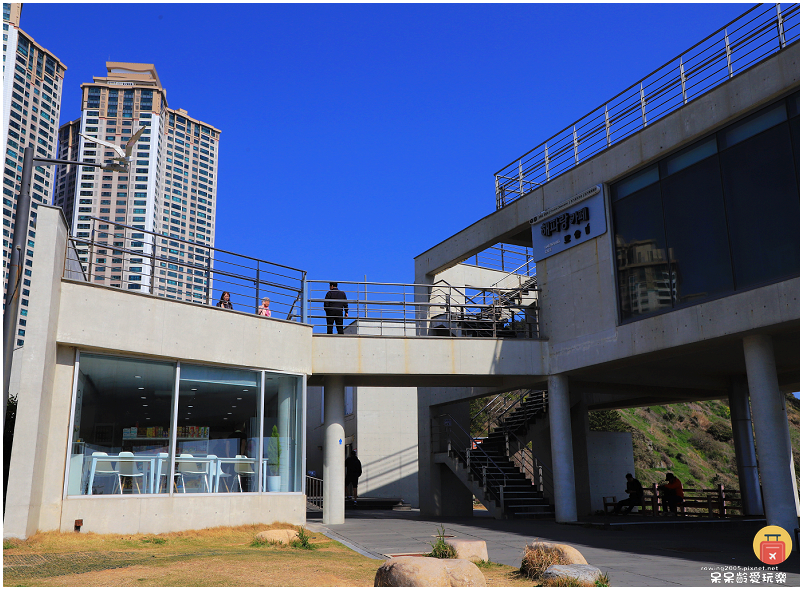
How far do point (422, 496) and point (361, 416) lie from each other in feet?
26.5

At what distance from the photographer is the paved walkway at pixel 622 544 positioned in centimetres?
897

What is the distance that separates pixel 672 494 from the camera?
2186cm

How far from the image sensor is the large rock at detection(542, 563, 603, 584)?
750 cm

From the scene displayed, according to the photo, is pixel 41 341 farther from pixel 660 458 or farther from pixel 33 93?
pixel 660 458

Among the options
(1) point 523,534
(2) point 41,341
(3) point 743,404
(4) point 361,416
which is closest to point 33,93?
(4) point 361,416

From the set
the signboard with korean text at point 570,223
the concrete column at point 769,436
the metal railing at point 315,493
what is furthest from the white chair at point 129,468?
the metal railing at point 315,493

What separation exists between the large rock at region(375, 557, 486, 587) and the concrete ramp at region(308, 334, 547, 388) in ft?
34.4

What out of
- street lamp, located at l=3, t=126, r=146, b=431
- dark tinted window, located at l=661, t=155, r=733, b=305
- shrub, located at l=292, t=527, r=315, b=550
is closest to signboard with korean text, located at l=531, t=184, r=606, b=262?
dark tinted window, located at l=661, t=155, r=733, b=305

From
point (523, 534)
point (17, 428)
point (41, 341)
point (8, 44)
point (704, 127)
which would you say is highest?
point (8, 44)

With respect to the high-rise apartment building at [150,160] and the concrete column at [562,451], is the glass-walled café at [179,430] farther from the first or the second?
the high-rise apartment building at [150,160]

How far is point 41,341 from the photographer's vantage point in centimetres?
1176

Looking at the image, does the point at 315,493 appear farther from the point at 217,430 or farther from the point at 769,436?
the point at 769,436

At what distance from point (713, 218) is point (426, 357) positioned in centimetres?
775

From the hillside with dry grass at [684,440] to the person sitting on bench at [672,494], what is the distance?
75.9 feet
